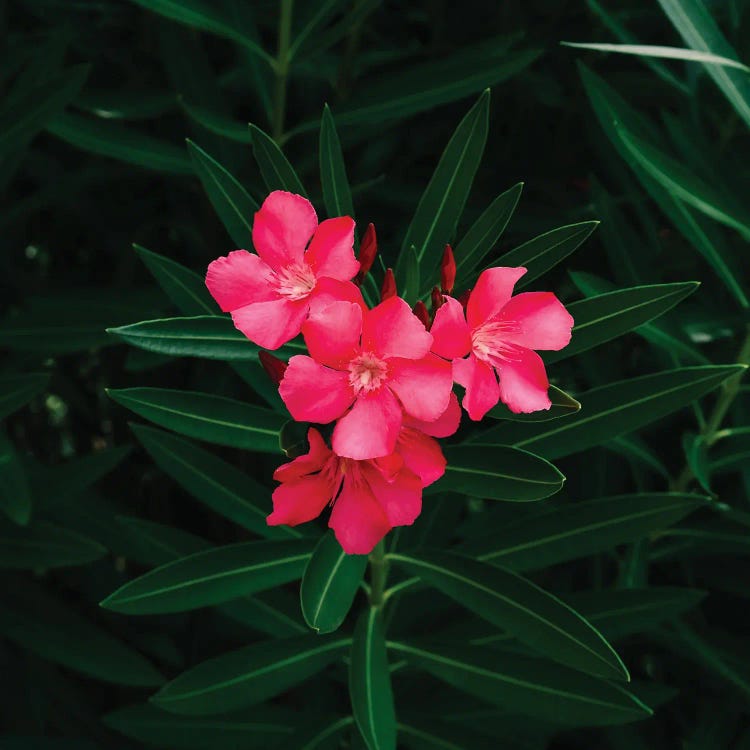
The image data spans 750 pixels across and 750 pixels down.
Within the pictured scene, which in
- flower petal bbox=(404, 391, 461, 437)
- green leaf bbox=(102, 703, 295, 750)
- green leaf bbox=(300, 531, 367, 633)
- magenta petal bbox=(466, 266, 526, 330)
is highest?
magenta petal bbox=(466, 266, 526, 330)

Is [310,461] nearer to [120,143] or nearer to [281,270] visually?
[281,270]

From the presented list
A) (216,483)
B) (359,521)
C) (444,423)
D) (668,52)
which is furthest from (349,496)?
(668,52)

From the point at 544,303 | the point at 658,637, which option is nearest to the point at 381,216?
the point at 658,637

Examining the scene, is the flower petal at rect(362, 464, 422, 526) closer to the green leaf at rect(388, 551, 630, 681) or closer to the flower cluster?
the flower cluster

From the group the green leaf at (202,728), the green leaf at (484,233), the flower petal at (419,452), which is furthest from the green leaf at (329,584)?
the green leaf at (202,728)

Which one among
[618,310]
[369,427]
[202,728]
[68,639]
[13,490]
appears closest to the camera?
[369,427]

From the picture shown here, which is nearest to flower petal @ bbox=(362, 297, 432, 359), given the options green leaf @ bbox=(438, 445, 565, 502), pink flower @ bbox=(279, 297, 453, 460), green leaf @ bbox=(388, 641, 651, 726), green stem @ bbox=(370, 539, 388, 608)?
pink flower @ bbox=(279, 297, 453, 460)
